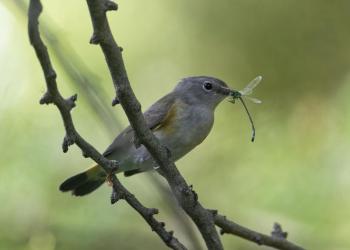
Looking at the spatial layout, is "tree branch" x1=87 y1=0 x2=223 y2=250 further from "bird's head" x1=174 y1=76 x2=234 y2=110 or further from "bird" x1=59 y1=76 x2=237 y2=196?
"bird's head" x1=174 y1=76 x2=234 y2=110

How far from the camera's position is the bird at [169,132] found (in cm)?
437

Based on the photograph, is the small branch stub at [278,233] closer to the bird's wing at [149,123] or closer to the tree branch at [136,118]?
the tree branch at [136,118]

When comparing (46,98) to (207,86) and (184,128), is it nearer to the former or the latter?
(184,128)

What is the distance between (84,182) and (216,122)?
129cm

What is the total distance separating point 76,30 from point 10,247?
192 centimetres

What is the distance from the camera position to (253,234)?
3.31 meters

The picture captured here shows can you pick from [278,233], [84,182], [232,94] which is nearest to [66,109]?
[278,233]

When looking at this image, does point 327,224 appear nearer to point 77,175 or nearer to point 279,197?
point 279,197

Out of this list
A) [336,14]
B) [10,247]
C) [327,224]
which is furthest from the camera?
[336,14]

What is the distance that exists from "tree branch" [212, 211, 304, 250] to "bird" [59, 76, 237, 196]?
103 centimetres

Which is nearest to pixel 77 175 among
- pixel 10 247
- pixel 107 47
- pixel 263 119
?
pixel 10 247

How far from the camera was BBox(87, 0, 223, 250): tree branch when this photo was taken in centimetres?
208

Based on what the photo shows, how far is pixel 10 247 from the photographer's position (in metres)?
3.82

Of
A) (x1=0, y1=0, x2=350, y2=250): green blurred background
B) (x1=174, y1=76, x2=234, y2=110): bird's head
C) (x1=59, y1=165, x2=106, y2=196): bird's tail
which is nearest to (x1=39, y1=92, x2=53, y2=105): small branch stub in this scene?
(x1=0, y1=0, x2=350, y2=250): green blurred background
